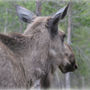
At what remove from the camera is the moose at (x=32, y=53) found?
13.8 ft

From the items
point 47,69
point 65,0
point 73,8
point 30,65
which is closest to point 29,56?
point 30,65

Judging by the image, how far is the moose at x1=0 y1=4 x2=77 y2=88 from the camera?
421 cm

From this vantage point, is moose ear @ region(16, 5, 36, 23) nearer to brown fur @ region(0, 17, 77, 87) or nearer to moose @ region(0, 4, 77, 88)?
moose @ region(0, 4, 77, 88)

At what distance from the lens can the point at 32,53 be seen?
472 centimetres

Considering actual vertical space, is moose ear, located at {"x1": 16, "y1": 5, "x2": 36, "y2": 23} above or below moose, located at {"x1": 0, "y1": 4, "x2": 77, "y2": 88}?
above

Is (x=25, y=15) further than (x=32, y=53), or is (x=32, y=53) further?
(x=25, y=15)

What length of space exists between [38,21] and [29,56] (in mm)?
886

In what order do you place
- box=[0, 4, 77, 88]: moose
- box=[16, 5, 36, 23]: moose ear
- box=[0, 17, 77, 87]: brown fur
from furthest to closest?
1. box=[16, 5, 36, 23]: moose ear
2. box=[0, 17, 77, 87]: brown fur
3. box=[0, 4, 77, 88]: moose

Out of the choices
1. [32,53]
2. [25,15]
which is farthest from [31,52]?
[25,15]

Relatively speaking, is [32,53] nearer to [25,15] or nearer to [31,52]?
[31,52]

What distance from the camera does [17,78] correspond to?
14.0ft

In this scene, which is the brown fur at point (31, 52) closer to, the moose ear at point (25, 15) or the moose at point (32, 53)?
the moose at point (32, 53)

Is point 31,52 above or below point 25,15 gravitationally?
below

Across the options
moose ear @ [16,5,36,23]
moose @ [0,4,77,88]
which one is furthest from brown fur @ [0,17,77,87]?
moose ear @ [16,5,36,23]
